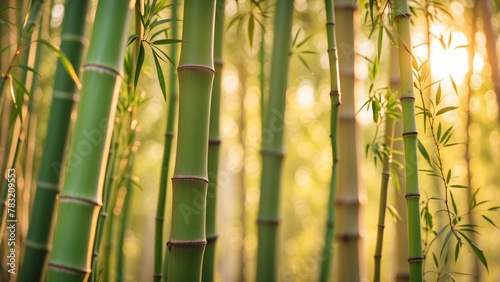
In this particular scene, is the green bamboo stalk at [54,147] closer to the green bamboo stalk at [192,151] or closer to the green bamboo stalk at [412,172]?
the green bamboo stalk at [192,151]

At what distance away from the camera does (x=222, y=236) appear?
7.09m

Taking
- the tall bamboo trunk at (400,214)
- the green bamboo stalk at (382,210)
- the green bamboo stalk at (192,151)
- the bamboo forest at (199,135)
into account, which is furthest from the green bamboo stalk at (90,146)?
the tall bamboo trunk at (400,214)

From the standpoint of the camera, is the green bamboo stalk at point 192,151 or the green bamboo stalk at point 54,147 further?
the green bamboo stalk at point 54,147

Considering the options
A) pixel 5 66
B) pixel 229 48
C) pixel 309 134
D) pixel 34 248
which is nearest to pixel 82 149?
pixel 34 248

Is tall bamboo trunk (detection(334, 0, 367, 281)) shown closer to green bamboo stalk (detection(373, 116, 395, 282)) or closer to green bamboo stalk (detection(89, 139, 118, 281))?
green bamboo stalk (detection(373, 116, 395, 282))

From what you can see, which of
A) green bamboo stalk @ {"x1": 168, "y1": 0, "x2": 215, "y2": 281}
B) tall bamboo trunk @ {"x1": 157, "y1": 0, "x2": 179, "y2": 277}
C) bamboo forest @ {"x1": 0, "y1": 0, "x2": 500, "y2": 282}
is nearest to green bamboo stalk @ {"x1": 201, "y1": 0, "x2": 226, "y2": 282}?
bamboo forest @ {"x1": 0, "y1": 0, "x2": 500, "y2": 282}

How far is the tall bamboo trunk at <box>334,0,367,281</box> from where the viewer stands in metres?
1.26

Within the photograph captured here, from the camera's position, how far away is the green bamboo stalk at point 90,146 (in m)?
0.74

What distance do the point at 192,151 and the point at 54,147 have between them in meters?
0.66

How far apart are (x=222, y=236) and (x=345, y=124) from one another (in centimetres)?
604

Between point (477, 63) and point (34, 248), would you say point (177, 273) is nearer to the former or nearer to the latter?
point (34, 248)

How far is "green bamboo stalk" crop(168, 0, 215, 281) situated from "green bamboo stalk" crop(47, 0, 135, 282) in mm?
170

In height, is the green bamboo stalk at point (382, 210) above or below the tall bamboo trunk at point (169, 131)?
below

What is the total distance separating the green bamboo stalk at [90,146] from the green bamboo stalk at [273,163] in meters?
0.64
